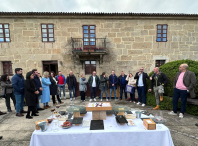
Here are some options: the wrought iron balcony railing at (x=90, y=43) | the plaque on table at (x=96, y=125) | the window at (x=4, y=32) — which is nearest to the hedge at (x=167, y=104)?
the plaque on table at (x=96, y=125)

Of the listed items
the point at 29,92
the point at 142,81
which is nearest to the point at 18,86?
the point at 29,92

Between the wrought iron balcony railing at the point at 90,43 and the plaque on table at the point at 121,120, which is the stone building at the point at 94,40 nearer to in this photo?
the wrought iron balcony railing at the point at 90,43

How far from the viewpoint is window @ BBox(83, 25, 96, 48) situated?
8519 millimetres

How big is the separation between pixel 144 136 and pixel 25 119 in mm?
3986

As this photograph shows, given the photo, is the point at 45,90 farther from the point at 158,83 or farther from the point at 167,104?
the point at 167,104

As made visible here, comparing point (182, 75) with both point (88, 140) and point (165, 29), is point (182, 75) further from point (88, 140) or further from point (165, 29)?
point (165, 29)

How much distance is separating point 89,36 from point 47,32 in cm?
345

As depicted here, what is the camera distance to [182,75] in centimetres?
347

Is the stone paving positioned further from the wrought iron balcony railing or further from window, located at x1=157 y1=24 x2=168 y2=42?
window, located at x1=157 y1=24 x2=168 y2=42

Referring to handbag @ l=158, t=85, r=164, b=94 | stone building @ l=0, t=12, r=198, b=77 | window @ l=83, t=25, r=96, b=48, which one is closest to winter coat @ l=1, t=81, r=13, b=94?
stone building @ l=0, t=12, r=198, b=77

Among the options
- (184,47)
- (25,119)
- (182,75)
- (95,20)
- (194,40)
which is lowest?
(25,119)

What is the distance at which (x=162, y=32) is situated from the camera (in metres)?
8.73

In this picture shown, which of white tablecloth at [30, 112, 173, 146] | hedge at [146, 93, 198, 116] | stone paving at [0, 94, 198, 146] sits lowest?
stone paving at [0, 94, 198, 146]

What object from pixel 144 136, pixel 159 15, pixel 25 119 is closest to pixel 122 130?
pixel 144 136
